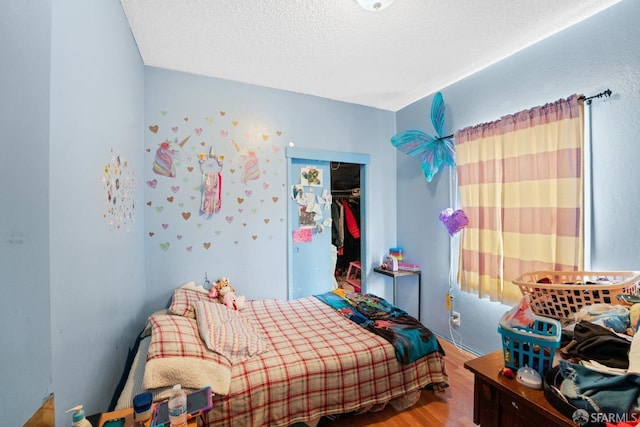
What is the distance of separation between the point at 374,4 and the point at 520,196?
1660 mm

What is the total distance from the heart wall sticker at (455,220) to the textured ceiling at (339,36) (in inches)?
49.5

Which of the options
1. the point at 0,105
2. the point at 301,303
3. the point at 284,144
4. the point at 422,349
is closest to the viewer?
the point at 0,105

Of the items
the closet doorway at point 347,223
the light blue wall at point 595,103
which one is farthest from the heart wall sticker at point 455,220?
the closet doorway at point 347,223

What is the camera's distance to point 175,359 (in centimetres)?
129

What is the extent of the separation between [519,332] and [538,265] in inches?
52.4

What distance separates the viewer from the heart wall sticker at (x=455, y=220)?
7.50ft

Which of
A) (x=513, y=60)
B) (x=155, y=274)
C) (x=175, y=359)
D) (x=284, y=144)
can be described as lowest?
(x=175, y=359)

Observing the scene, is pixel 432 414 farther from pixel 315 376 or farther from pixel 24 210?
pixel 24 210

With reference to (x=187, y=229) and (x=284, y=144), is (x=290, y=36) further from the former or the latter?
(x=187, y=229)

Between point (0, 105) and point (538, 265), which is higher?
point (0, 105)

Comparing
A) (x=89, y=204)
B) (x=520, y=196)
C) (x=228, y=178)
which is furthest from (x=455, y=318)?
(x=89, y=204)

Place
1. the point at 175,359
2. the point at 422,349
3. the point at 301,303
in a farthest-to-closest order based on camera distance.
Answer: the point at 301,303 → the point at 422,349 → the point at 175,359

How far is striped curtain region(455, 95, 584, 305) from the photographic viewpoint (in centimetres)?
170

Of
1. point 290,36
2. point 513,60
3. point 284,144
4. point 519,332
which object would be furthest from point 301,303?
point 513,60
